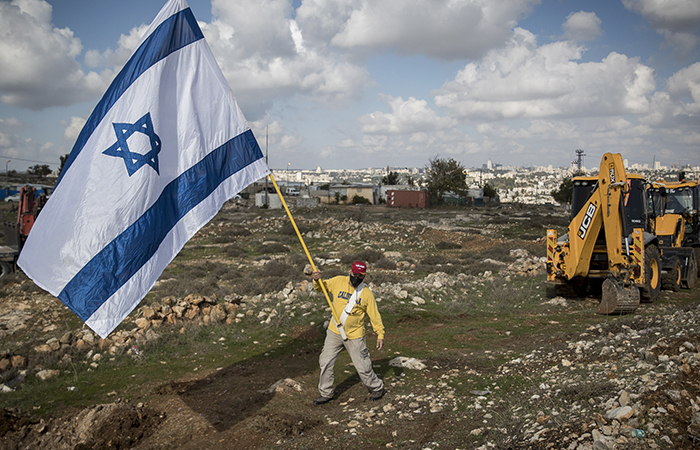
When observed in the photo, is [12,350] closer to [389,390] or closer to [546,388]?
[389,390]

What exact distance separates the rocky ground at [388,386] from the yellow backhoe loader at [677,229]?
203cm

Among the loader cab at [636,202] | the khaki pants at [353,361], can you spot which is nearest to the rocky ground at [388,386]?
the khaki pants at [353,361]

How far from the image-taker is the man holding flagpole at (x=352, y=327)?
5.66 m

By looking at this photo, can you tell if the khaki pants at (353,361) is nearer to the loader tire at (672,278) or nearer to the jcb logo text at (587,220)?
the jcb logo text at (587,220)

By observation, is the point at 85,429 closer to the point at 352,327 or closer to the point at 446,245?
the point at 352,327

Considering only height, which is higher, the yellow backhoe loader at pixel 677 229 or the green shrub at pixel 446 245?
the yellow backhoe loader at pixel 677 229

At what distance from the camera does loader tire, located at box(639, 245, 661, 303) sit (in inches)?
411

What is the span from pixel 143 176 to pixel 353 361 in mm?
3171

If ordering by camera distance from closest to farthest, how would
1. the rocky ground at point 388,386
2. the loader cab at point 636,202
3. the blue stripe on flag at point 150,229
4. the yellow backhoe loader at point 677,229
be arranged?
the blue stripe on flag at point 150,229, the rocky ground at point 388,386, the loader cab at point 636,202, the yellow backhoe loader at point 677,229

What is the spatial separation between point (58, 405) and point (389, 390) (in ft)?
14.4

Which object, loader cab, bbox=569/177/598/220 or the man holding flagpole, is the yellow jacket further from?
loader cab, bbox=569/177/598/220

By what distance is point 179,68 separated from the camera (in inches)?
204

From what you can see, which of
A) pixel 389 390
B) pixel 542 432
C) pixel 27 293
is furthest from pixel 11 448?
pixel 27 293

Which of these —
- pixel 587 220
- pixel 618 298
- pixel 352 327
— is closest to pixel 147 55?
pixel 352 327
